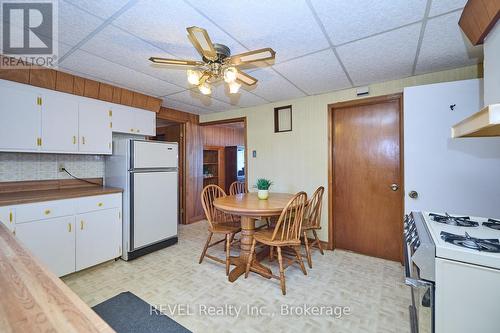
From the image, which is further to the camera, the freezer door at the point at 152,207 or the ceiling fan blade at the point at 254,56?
the freezer door at the point at 152,207

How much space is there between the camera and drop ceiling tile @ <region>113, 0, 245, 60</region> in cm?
142

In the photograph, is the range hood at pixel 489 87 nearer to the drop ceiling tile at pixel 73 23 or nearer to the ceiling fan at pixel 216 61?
the ceiling fan at pixel 216 61

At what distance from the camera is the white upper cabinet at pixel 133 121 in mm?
2943

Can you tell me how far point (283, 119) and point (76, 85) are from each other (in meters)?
2.77

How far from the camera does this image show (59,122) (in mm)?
2443

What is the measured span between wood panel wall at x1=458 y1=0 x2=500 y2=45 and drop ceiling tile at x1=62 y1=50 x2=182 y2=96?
9.12ft

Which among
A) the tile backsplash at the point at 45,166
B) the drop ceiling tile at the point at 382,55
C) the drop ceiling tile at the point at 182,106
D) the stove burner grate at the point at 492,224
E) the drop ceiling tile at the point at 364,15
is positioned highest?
the drop ceiling tile at the point at 182,106

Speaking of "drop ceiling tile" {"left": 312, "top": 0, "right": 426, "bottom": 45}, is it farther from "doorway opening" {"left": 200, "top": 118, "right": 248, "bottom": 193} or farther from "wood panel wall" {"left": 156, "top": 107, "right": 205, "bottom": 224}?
"doorway opening" {"left": 200, "top": 118, "right": 248, "bottom": 193}

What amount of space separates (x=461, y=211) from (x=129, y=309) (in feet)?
9.64

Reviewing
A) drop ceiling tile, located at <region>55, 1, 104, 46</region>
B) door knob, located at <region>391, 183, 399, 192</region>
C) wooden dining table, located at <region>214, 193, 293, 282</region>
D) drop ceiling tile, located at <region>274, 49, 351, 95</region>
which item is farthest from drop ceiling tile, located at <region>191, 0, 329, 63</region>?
Result: door knob, located at <region>391, 183, 399, 192</region>

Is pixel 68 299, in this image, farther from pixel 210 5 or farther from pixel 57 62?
pixel 57 62

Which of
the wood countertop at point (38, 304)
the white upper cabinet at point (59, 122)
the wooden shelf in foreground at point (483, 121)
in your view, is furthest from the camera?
the white upper cabinet at point (59, 122)

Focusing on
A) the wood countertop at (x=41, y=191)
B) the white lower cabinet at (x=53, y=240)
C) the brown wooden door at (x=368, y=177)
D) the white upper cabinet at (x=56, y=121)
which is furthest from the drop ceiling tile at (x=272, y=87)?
the white lower cabinet at (x=53, y=240)

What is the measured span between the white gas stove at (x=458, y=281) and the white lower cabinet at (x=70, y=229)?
2.71 metres
